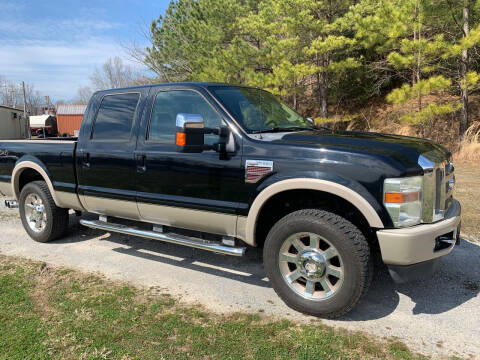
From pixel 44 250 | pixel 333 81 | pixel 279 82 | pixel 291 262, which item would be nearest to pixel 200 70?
pixel 279 82

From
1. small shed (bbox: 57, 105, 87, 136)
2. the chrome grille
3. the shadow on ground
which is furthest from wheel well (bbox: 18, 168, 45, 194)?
small shed (bbox: 57, 105, 87, 136)

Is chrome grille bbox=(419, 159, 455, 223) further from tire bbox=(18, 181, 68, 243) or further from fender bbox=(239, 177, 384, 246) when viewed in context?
tire bbox=(18, 181, 68, 243)

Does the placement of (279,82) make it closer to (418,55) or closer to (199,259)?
(418,55)

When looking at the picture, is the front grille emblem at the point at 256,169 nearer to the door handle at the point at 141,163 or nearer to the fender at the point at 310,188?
the fender at the point at 310,188

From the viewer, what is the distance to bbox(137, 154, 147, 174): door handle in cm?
399

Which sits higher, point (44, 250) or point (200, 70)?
point (200, 70)

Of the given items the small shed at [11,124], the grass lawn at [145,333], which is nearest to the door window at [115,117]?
the grass lawn at [145,333]

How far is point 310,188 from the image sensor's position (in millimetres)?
3066

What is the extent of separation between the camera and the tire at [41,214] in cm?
503

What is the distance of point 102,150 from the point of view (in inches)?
171

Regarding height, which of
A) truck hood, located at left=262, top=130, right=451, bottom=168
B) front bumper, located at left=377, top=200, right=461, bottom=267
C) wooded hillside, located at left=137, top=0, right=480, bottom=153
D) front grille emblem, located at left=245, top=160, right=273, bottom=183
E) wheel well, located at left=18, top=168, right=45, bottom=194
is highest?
wooded hillside, located at left=137, top=0, right=480, bottom=153

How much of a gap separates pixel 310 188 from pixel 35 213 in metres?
4.00

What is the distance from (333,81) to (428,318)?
17.4 metres

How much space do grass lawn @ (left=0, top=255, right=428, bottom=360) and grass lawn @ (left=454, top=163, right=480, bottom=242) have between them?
3.15 m
